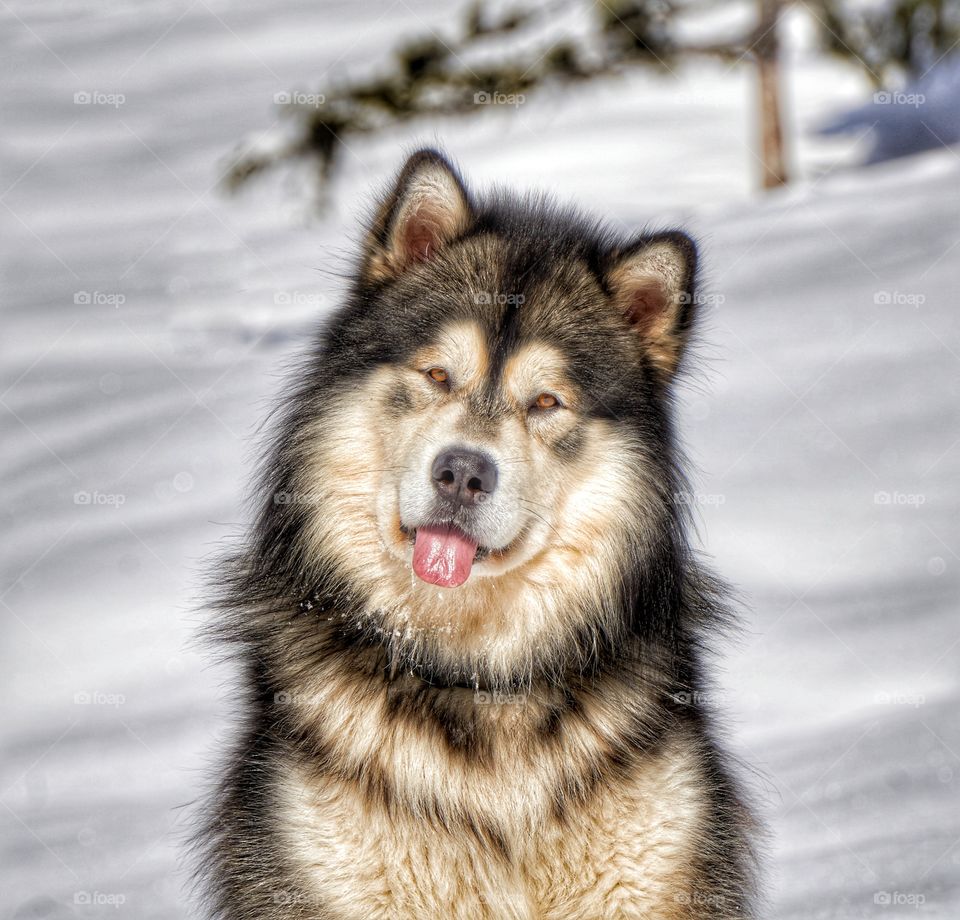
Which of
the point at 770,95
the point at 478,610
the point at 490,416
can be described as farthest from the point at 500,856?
the point at 770,95

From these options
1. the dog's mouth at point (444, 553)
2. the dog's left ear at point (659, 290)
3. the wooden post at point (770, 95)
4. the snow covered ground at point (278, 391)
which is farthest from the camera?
the wooden post at point (770, 95)

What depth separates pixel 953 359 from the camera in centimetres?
920

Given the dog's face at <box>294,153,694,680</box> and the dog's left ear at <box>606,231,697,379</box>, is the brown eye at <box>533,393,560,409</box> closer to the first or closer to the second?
the dog's face at <box>294,153,694,680</box>

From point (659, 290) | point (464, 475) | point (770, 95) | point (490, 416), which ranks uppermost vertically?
point (770, 95)

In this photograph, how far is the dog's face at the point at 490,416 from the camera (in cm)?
317

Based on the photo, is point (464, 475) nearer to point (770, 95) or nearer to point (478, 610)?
point (478, 610)

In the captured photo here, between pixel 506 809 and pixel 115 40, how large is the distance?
16.9 meters

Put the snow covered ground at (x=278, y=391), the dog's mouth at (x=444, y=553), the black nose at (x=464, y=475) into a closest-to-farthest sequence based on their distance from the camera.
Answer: the black nose at (x=464, y=475) < the dog's mouth at (x=444, y=553) < the snow covered ground at (x=278, y=391)

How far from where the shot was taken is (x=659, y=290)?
348 cm

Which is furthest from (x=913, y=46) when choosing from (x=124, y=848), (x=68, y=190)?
(x=124, y=848)

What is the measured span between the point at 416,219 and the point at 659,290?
0.74 meters

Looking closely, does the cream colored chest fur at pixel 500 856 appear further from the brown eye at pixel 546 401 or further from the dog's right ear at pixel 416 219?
the dog's right ear at pixel 416 219

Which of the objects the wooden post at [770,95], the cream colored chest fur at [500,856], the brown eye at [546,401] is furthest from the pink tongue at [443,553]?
the wooden post at [770,95]

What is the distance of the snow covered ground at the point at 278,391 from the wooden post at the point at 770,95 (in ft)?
1.90
